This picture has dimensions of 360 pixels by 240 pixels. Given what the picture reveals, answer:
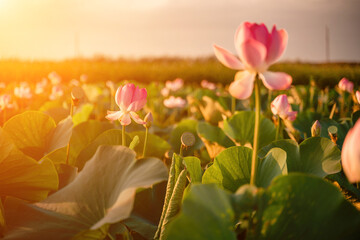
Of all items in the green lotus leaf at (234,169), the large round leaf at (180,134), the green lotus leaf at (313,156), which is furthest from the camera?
the large round leaf at (180,134)

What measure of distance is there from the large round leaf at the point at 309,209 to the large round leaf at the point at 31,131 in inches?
25.9

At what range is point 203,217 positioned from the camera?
0.48 m

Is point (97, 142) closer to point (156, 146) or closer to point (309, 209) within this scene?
point (156, 146)

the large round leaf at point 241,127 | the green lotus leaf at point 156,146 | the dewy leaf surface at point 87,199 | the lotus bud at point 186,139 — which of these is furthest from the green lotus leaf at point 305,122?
the dewy leaf surface at point 87,199

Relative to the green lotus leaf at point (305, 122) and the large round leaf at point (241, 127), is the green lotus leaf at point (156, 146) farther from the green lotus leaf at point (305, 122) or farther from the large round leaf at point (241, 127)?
the green lotus leaf at point (305, 122)

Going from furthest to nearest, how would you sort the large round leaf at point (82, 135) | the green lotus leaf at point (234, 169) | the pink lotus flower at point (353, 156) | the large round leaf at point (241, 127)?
the large round leaf at point (241, 127)
the large round leaf at point (82, 135)
the green lotus leaf at point (234, 169)
the pink lotus flower at point (353, 156)

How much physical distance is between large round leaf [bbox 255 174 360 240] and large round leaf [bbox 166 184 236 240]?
0.22 feet

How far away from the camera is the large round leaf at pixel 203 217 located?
0.47 meters

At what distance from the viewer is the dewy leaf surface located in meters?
0.62

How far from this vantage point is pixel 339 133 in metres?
1.24

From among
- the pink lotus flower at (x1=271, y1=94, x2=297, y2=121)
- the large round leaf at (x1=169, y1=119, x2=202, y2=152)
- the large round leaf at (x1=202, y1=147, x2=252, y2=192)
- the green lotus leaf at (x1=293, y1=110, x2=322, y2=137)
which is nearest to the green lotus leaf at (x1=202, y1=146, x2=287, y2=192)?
the large round leaf at (x1=202, y1=147, x2=252, y2=192)

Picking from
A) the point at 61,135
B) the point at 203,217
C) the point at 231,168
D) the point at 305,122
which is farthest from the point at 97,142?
the point at 305,122

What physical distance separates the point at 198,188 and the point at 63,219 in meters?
0.27

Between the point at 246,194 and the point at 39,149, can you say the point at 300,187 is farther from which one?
the point at 39,149
